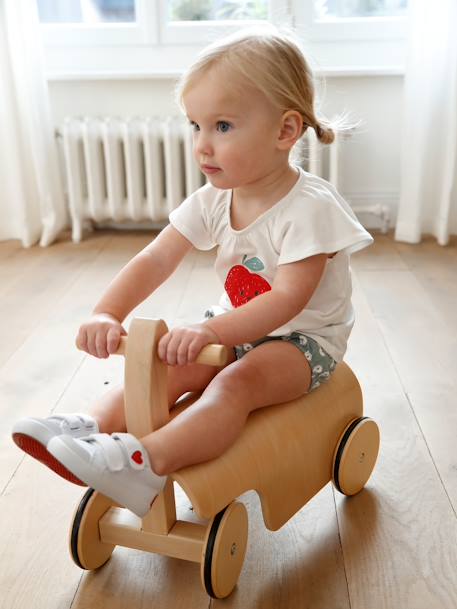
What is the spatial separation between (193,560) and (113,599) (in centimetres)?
11

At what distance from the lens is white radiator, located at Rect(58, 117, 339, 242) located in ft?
8.34

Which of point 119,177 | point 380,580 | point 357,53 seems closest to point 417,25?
point 357,53

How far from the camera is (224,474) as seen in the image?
86cm

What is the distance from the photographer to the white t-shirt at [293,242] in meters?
0.97

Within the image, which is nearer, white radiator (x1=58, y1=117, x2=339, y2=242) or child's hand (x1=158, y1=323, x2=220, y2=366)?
child's hand (x1=158, y1=323, x2=220, y2=366)

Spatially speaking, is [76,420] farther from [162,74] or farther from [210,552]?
[162,74]

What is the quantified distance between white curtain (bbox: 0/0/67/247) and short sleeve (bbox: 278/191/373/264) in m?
1.76

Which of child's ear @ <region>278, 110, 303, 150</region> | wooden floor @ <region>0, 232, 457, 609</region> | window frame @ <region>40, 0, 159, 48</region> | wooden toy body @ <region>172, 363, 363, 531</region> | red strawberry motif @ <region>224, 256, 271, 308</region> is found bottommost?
wooden floor @ <region>0, 232, 457, 609</region>

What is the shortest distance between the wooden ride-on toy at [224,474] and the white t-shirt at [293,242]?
10 cm

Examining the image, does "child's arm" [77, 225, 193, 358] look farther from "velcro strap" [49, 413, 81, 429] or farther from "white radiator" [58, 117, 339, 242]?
"white radiator" [58, 117, 339, 242]

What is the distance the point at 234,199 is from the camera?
1.07m

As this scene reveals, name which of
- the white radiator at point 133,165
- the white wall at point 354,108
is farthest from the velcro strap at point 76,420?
the white wall at point 354,108

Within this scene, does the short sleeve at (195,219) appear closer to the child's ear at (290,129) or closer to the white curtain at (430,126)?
the child's ear at (290,129)

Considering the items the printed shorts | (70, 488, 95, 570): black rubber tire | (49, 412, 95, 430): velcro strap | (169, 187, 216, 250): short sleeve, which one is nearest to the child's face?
(169, 187, 216, 250): short sleeve
